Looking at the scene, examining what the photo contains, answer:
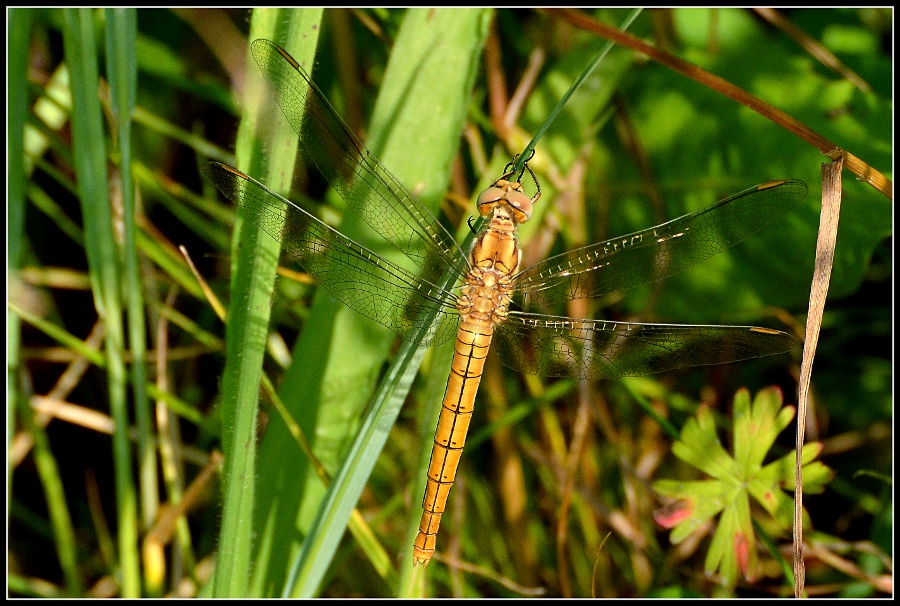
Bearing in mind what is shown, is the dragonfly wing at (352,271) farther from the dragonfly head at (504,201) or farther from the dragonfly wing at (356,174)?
the dragonfly head at (504,201)

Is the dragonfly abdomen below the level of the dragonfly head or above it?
below

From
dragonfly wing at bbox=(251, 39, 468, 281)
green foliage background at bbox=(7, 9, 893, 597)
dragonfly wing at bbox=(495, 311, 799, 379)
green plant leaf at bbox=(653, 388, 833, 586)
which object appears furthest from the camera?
green foliage background at bbox=(7, 9, 893, 597)

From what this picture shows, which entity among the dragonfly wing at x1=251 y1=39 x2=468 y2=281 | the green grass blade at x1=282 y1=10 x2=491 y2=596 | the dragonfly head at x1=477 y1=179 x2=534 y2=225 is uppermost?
the green grass blade at x1=282 y1=10 x2=491 y2=596

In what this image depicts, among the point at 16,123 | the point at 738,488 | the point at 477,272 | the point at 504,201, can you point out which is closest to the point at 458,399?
the point at 477,272

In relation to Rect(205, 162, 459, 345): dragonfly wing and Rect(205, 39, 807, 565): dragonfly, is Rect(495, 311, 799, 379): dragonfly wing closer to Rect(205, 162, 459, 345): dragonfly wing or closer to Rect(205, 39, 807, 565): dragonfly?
Rect(205, 39, 807, 565): dragonfly

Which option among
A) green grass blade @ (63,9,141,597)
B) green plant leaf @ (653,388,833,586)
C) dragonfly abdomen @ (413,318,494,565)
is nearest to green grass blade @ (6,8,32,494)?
green grass blade @ (63,9,141,597)

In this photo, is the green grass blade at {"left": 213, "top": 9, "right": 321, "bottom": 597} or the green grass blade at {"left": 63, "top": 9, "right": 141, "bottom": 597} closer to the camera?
the green grass blade at {"left": 213, "top": 9, "right": 321, "bottom": 597}

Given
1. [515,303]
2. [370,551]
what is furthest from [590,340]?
[370,551]
